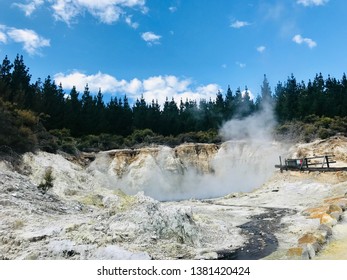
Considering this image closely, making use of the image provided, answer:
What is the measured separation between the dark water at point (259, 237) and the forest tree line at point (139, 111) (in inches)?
1122

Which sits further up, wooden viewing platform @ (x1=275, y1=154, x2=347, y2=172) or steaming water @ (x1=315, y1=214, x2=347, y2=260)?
wooden viewing platform @ (x1=275, y1=154, x2=347, y2=172)

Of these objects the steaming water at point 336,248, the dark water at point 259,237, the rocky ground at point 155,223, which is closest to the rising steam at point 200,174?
the rocky ground at point 155,223

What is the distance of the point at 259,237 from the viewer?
12180mm

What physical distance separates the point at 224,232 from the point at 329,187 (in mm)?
12800

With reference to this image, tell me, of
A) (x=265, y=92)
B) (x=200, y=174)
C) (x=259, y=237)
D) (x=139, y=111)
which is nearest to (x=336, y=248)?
(x=259, y=237)

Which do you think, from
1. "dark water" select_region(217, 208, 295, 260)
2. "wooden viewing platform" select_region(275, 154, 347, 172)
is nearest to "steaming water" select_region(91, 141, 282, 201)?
"wooden viewing platform" select_region(275, 154, 347, 172)

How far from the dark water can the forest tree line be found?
28.5 metres

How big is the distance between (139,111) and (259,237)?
51527mm

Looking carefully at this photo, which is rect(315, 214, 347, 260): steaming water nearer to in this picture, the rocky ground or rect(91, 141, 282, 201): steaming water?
the rocky ground

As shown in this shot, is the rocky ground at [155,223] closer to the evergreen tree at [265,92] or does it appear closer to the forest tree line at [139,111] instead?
the forest tree line at [139,111]

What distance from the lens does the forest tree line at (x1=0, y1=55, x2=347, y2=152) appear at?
1857 inches

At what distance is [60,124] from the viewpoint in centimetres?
4866
